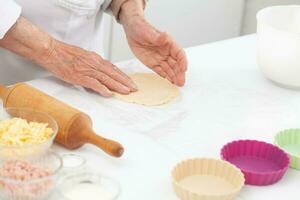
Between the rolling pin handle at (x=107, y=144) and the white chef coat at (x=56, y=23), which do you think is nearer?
the rolling pin handle at (x=107, y=144)

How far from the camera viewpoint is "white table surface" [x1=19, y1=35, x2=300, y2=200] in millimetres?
936

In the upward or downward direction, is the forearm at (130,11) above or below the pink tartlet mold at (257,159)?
above

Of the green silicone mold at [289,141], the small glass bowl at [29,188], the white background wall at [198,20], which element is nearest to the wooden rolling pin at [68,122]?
the small glass bowl at [29,188]

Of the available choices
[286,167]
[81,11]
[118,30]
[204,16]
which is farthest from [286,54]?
[204,16]

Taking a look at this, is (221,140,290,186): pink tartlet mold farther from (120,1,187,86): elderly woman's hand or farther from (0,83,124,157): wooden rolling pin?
(120,1,187,86): elderly woman's hand

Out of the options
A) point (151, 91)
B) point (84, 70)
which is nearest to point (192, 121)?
point (151, 91)

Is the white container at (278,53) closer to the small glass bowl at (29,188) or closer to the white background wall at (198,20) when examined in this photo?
the small glass bowl at (29,188)

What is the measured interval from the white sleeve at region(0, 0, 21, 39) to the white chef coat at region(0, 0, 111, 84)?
4.1 inches

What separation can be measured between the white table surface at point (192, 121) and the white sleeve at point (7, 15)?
5.6 inches

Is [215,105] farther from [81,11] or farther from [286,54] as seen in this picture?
[81,11]

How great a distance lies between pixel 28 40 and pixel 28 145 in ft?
1.20

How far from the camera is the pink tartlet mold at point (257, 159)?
0.93m

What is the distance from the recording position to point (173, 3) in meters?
2.49

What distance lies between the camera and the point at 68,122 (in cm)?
98
